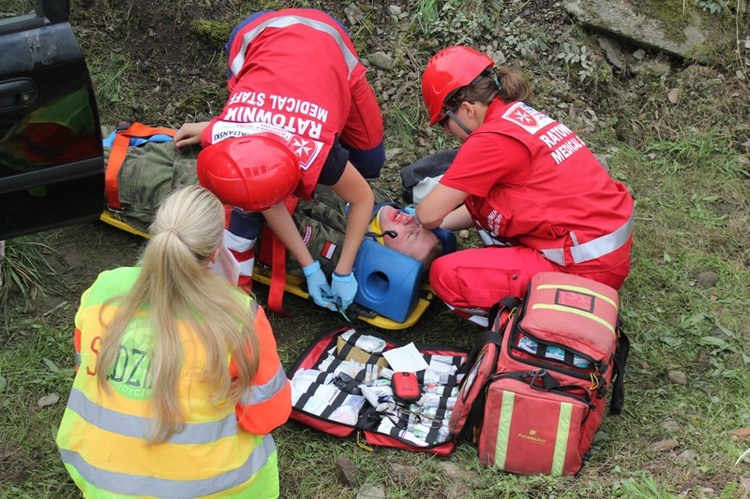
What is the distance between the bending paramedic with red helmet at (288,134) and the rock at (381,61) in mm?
1378

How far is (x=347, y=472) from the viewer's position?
315 cm

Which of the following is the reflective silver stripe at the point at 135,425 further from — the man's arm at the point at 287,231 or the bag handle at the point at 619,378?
the bag handle at the point at 619,378

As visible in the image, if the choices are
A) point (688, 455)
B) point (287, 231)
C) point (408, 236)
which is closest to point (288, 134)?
point (287, 231)

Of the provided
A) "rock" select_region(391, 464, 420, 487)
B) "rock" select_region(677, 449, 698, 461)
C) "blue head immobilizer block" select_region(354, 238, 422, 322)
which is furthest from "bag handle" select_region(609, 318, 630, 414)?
"blue head immobilizer block" select_region(354, 238, 422, 322)

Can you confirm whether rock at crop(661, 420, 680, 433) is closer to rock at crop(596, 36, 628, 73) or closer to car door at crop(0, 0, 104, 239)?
car door at crop(0, 0, 104, 239)

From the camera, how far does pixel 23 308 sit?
12.8 ft

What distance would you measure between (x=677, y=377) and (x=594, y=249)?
732 millimetres

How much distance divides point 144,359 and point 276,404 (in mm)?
467

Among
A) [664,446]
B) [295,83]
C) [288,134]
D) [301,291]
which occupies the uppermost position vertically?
[295,83]

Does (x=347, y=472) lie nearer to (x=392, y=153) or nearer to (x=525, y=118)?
(x=525, y=118)

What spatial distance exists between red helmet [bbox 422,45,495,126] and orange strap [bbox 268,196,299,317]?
87 cm

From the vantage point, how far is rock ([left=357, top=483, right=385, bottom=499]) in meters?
3.06

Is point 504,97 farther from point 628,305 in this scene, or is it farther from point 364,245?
point 628,305

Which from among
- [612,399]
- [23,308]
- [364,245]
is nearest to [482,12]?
[364,245]
